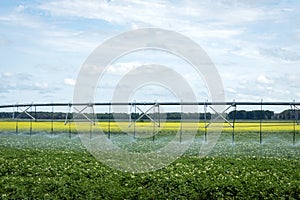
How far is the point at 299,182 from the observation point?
574 inches

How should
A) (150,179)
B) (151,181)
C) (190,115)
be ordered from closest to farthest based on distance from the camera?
(151,181)
(150,179)
(190,115)

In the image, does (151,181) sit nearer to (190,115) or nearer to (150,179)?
(150,179)

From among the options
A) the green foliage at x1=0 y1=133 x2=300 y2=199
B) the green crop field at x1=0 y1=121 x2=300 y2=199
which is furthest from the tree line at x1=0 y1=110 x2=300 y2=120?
the green foliage at x1=0 y1=133 x2=300 y2=199

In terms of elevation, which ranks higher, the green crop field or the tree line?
the tree line

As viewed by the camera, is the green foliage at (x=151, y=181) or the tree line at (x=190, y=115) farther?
the tree line at (x=190, y=115)

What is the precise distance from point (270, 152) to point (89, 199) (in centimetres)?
1496

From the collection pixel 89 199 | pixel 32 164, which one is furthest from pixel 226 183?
pixel 32 164

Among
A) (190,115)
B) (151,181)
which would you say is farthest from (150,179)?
(190,115)

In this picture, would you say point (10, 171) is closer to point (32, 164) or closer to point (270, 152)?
point (32, 164)

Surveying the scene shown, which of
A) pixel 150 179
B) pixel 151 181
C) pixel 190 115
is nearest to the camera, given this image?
pixel 151 181

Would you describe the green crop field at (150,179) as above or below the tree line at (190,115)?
below

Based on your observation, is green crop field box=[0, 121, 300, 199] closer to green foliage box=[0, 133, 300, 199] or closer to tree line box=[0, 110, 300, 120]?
green foliage box=[0, 133, 300, 199]

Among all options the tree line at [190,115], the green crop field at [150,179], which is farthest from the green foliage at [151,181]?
the tree line at [190,115]

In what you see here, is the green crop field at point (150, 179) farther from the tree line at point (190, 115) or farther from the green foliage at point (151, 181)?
the tree line at point (190, 115)
